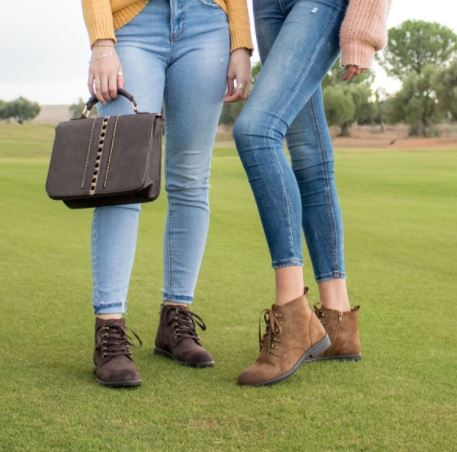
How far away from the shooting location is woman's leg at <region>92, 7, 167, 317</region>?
3195 millimetres

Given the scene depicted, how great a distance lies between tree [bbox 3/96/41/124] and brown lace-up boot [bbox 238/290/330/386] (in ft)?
298

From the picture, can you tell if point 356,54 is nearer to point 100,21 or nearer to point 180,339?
point 100,21

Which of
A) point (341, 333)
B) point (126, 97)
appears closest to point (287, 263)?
point (341, 333)

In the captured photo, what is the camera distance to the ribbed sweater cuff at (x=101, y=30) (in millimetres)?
3172

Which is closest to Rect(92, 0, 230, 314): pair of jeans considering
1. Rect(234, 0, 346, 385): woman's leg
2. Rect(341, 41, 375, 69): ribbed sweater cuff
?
Rect(234, 0, 346, 385): woman's leg

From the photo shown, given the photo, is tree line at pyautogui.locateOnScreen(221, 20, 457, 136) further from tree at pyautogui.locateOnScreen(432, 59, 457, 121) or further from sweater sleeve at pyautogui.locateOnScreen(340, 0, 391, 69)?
sweater sleeve at pyautogui.locateOnScreen(340, 0, 391, 69)

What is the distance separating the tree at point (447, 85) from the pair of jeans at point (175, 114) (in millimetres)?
Result: 60595

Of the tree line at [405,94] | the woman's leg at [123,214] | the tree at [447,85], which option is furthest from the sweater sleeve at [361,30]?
the tree at [447,85]

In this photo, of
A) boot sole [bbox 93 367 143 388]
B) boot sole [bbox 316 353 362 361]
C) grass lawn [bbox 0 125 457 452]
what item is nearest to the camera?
grass lawn [bbox 0 125 457 452]

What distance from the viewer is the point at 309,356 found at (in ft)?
10.4

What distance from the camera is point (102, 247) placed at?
3.22 m

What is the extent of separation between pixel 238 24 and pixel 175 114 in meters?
0.41

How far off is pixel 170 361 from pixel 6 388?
2.32 ft

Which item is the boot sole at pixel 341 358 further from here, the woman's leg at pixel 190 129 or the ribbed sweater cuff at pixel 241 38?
the ribbed sweater cuff at pixel 241 38
